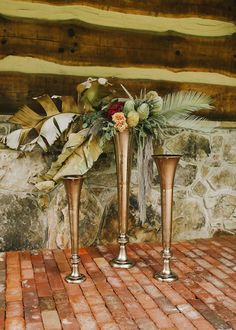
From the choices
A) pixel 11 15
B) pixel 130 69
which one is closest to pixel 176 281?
pixel 130 69

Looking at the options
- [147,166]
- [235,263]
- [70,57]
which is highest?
[70,57]

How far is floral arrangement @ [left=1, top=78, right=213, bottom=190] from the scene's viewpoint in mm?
2238

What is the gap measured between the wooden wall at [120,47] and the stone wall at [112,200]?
0.31 m

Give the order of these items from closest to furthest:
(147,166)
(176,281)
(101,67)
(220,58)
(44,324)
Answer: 1. (44,324)
2. (176,281)
3. (147,166)
4. (101,67)
5. (220,58)

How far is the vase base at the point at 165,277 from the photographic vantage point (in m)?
2.12

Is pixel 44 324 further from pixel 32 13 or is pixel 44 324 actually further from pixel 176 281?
pixel 32 13

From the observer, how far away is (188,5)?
9.35ft

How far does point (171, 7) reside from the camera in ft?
9.20

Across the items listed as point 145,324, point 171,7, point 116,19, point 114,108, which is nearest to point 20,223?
point 114,108

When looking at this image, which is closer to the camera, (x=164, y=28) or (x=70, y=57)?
(x=70, y=57)

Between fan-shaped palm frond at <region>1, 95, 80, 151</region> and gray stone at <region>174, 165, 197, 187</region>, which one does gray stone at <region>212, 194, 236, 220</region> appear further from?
fan-shaped palm frond at <region>1, 95, 80, 151</region>

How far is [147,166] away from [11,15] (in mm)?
1316

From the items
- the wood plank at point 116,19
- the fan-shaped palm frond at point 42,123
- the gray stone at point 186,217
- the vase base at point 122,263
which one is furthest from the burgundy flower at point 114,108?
the gray stone at point 186,217

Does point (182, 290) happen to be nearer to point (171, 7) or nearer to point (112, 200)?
point (112, 200)
